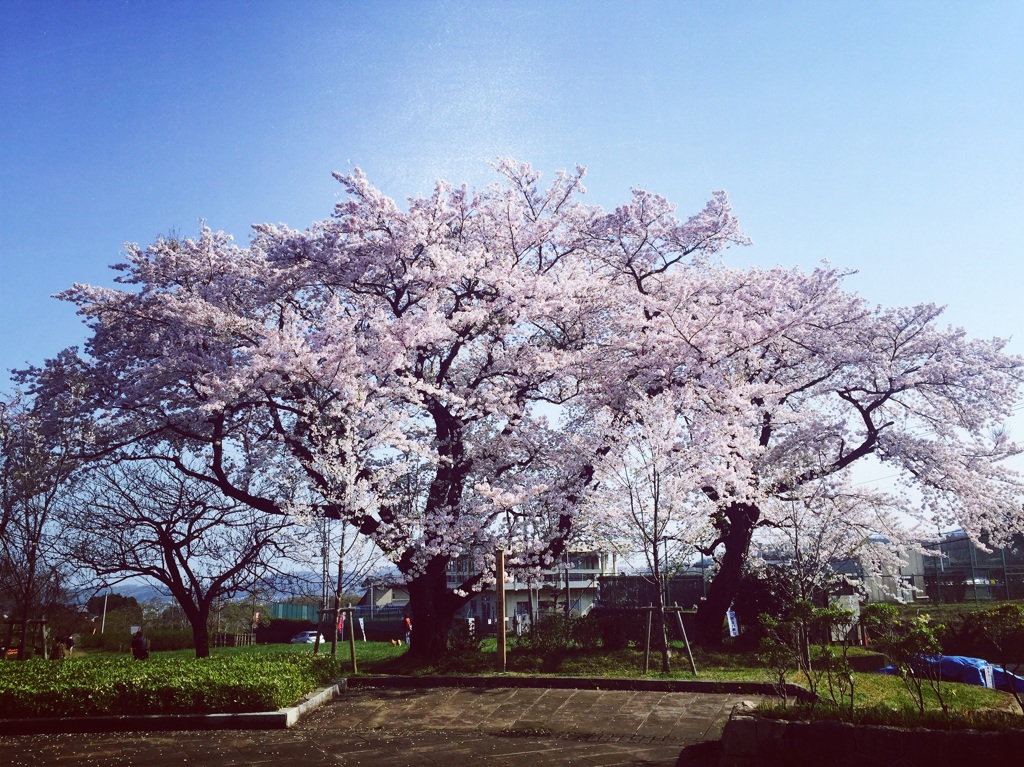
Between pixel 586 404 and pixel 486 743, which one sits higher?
pixel 586 404

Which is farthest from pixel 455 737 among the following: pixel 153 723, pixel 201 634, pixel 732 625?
pixel 201 634

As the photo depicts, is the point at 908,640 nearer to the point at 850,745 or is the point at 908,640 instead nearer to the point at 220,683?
the point at 850,745

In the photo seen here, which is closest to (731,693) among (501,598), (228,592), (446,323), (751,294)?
(501,598)

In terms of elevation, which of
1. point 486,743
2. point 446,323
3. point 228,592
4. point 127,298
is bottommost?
point 486,743

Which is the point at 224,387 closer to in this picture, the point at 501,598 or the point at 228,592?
the point at 501,598

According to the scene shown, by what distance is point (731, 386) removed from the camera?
52.5ft

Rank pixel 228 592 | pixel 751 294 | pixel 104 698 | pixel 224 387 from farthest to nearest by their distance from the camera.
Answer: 1. pixel 228 592
2. pixel 751 294
3. pixel 224 387
4. pixel 104 698

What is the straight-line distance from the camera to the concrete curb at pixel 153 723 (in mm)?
9367

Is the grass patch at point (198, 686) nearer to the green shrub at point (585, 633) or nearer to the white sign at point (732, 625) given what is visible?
the green shrub at point (585, 633)

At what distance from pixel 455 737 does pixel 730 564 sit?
430 inches

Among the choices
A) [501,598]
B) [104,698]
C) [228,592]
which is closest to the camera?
[104,698]

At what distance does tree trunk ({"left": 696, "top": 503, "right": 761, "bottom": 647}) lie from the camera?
17844 millimetres

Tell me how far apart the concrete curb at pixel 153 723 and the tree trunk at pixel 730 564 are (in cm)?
1134

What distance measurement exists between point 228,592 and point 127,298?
8118 mm
